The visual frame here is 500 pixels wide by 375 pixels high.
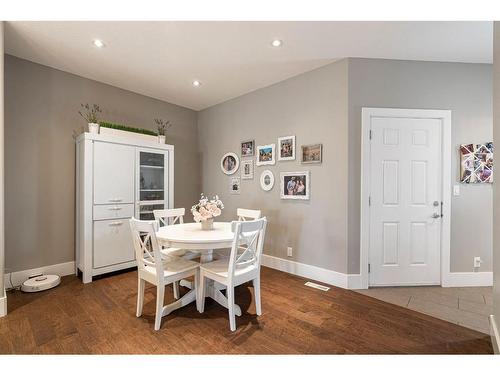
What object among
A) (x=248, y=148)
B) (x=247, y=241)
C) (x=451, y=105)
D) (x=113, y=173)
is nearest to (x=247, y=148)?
(x=248, y=148)

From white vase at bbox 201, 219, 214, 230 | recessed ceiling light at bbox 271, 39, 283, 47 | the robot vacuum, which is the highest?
recessed ceiling light at bbox 271, 39, 283, 47

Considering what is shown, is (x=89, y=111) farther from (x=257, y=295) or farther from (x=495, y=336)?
(x=495, y=336)

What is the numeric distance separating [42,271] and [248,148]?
310 cm

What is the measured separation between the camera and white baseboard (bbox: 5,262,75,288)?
106 inches

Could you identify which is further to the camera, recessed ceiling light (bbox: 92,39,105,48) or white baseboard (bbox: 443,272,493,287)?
white baseboard (bbox: 443,272,493,287)

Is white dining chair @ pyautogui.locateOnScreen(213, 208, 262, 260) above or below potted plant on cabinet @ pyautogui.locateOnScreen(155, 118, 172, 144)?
below

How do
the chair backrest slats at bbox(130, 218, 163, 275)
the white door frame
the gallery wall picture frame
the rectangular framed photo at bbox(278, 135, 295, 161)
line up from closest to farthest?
the chair backrest slats at bbox(130, 218, 163, 275), the white door frame, the rectangular framed photo at bbox(278, 135, 295, 161), the gallery wall picture frame

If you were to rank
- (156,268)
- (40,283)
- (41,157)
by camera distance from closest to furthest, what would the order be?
(156,268)
(40,283)
(41,157)

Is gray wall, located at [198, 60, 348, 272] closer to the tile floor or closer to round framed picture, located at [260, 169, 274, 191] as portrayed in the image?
round framed picture, located at [260, 169, 274, 191]

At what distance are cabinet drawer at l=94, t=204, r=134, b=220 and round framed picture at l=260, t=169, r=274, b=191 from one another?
1837mm

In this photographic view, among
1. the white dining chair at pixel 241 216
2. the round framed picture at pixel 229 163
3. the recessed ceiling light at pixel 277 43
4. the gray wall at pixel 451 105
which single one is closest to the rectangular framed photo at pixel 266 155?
the round framed picture at pixel 229 163

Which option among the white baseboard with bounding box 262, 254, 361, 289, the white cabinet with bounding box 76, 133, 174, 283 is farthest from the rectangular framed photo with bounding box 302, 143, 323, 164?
the white cabinet with bounding box 76, 133, 174, 283

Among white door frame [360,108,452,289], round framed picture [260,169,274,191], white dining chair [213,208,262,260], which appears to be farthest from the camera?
round framed picture [260,169,274,191]

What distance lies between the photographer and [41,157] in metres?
2.89
